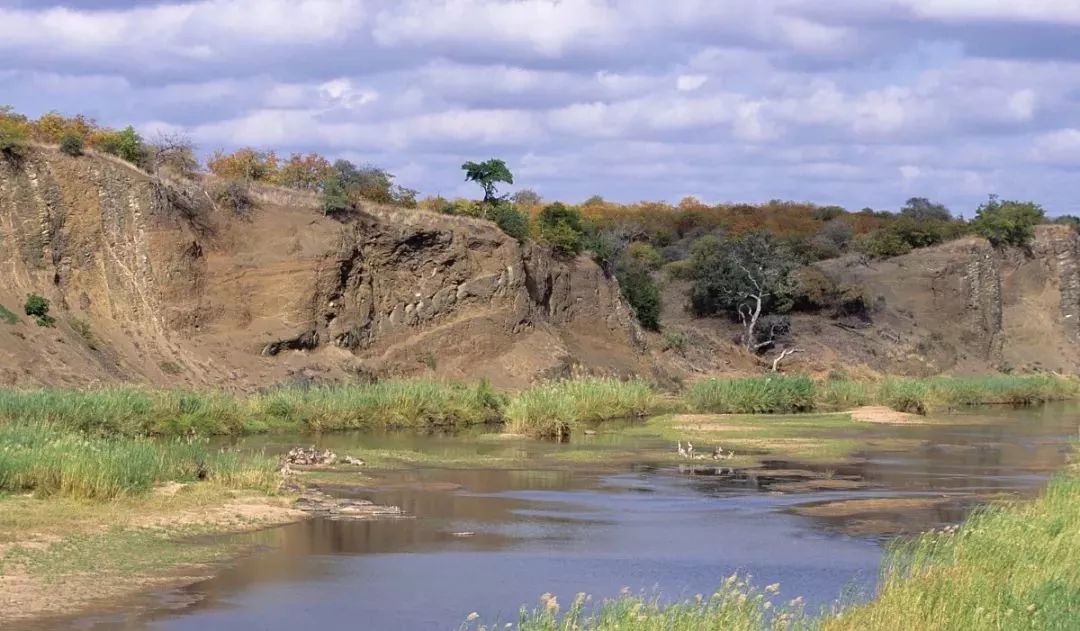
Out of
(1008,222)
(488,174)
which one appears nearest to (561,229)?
(488,174)

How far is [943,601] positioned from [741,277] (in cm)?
6301

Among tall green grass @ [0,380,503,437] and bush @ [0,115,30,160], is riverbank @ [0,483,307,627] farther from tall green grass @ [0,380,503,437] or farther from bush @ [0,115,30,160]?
bush @ [0,115,30,160]

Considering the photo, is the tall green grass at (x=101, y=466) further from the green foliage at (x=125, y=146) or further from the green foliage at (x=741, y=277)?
the green foliage at (x=741, y=277)

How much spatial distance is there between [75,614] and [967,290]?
7541 centimetres

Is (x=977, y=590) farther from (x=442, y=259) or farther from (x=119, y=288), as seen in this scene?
(x=442, y=259)

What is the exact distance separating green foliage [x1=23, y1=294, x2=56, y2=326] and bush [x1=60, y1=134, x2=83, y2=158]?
666 cm

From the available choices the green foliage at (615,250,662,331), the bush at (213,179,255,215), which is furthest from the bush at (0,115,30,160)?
the green foliage at (615,250,662,331)

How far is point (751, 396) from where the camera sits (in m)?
50.1

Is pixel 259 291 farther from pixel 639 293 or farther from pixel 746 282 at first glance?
pixel 746 282

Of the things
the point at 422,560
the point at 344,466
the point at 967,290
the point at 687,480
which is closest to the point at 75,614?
the point at 422,560

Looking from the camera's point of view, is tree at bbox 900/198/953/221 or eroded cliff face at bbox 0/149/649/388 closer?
eroded cliff face at bbox 0/149/649/388

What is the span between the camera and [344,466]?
98.6 ft

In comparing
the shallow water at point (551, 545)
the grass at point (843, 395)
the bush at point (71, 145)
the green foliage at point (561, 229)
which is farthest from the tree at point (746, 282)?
the shallow water at point (551, 545)

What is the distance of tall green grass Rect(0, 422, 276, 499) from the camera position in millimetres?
21516
